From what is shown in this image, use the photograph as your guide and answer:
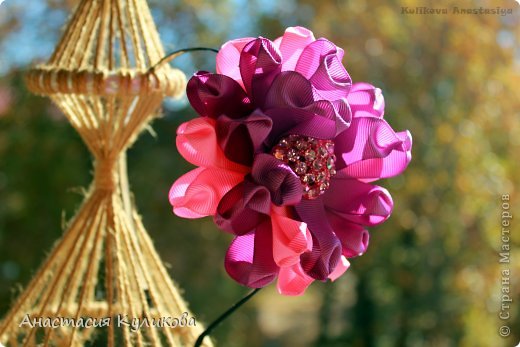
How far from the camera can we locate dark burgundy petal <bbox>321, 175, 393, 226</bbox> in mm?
602

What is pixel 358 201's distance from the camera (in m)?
0.61

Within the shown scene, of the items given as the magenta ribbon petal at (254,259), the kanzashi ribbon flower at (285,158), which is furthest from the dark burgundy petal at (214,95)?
the magenta ribbon petal at (254,259)

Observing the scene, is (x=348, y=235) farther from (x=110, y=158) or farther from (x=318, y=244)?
(x=110, y=158)

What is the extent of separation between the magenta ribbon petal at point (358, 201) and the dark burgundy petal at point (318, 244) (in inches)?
0.9

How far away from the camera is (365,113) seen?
0.61m

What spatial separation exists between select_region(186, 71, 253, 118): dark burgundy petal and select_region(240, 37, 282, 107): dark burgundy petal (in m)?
0.01

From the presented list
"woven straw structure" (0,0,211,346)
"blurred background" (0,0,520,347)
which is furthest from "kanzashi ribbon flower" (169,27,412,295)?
"blurred background" (0,0,520,347)

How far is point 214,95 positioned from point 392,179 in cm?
187

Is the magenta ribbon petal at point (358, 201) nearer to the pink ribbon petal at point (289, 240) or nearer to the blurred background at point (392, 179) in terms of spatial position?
the pink ribbon petal at point (289, 240)

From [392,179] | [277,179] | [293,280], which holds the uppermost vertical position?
[277,179]

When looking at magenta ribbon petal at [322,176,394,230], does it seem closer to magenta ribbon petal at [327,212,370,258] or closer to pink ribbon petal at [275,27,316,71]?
magenta ribbon petal at [327,212,370,258]

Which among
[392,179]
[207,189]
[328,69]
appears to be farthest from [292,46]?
[392,179]

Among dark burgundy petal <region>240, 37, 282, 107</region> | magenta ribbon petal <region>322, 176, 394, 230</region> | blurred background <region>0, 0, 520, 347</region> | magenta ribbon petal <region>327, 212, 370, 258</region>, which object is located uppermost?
dark burgundy petal <region>240, 37, 282, 107</region>

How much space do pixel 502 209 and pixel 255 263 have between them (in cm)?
177
